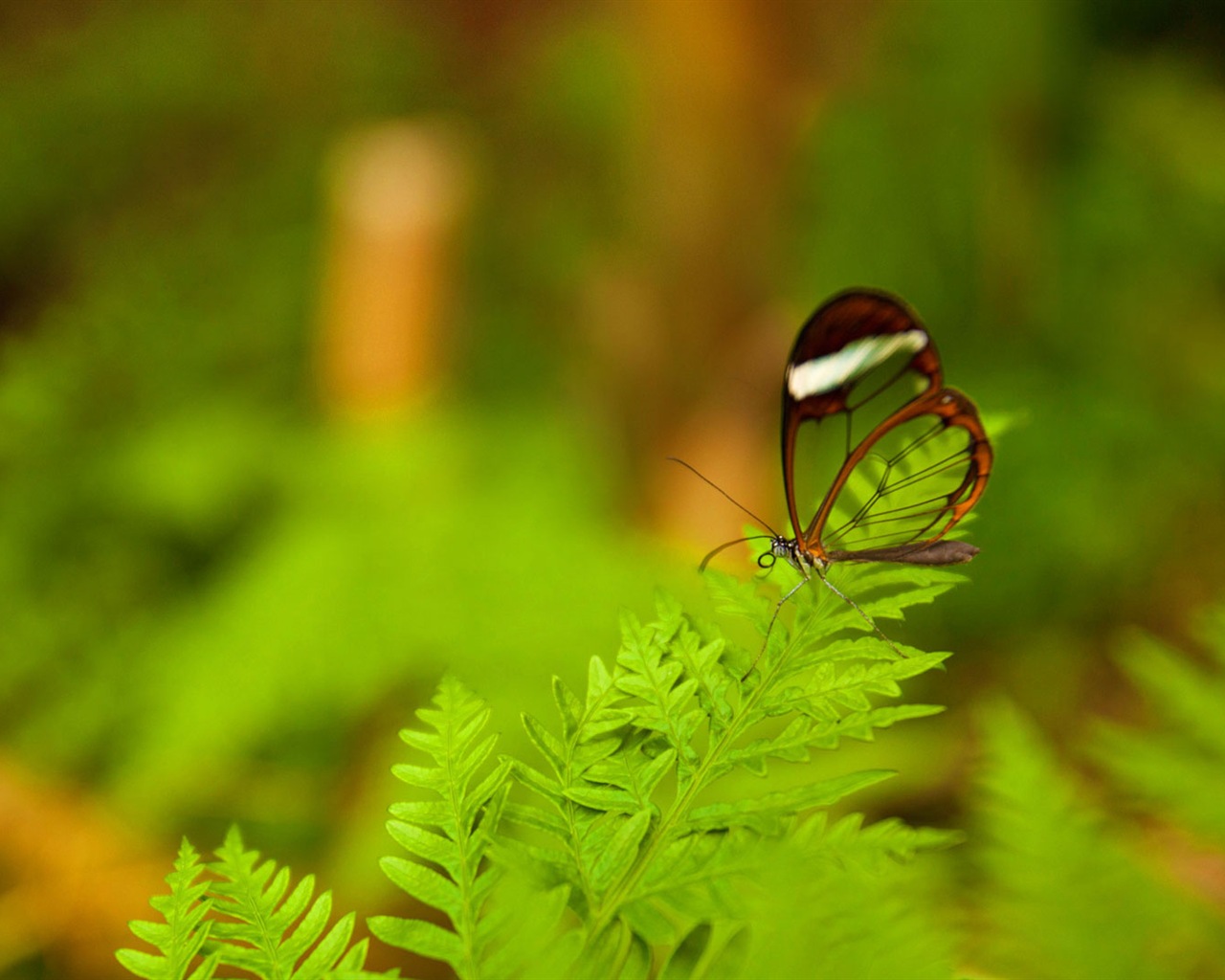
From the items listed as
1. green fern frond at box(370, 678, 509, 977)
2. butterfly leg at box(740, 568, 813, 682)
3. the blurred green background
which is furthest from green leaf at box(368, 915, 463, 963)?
the blurred green background

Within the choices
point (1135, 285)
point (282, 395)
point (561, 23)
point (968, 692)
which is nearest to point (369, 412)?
point (282, 395)

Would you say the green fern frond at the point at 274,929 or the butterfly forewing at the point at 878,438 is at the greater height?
the butterfly forewing at the point at 878,438

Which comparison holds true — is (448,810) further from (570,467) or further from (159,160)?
(159,160)

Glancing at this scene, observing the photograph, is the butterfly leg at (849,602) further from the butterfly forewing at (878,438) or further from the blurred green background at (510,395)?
the blurred green background at (510,395)

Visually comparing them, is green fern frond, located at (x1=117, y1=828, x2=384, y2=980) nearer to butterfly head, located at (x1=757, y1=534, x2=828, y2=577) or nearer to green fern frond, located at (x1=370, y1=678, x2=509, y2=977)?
green fern frond, located at (x1=370, y1=678, x2=509, y2=977)

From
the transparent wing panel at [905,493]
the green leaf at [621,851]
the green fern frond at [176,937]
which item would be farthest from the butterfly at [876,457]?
the green fern frond at [176,937]

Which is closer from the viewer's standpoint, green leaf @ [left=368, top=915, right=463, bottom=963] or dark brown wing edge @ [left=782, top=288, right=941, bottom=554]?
green leaf @ [left=368, top=915, right=463, bottom=963]

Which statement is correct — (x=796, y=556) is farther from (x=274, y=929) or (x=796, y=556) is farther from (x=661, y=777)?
(x=274, y=929)

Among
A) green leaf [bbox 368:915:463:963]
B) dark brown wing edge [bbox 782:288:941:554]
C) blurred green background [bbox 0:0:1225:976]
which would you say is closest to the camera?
green leaf [bbox 368:915:463:963]
